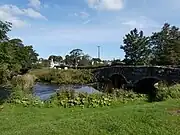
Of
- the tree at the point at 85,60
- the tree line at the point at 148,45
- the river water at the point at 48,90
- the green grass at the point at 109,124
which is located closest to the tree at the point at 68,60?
the tree at the point at 85,60

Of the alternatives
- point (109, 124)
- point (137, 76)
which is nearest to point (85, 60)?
point (137, 76)

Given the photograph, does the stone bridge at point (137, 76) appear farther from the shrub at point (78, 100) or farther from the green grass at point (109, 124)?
the green grass at point (109, 124)

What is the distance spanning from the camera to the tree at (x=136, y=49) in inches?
3004

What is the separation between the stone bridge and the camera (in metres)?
38.4

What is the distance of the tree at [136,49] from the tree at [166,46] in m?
2.03

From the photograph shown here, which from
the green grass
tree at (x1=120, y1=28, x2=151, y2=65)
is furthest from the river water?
tree at (x1=120, y1=28, x2=151, y2=65)

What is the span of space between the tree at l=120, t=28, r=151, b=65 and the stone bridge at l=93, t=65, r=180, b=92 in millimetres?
19727

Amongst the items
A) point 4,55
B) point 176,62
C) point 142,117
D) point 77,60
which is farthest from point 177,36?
point 142,117

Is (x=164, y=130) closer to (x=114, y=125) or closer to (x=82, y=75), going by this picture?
(x=114, y=125)

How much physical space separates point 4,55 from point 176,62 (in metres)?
45.6

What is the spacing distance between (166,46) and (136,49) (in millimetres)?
8690

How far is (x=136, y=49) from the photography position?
76.2 metres

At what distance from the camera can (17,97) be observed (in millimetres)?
20578

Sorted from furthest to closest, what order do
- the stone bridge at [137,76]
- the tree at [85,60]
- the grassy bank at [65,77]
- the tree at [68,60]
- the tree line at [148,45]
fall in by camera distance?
the tree at [68,60]
the tree at [85,60]
the tree line at [148,45]
the grassy bank at [65,77]
the stone bridge at [137,76]
